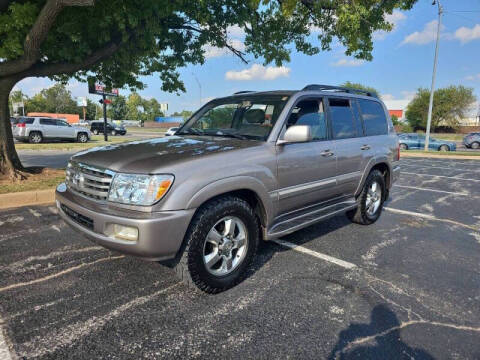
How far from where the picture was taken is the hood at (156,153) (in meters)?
2.62

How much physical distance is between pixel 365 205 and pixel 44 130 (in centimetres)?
2106

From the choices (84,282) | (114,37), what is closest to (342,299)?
(84,282)

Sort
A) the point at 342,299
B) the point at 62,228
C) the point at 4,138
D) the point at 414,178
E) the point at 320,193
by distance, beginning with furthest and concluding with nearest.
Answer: the point at 414,178 < the point at 4,138 < the point at 62,228 < the point at 320,193 < the point at 342,299

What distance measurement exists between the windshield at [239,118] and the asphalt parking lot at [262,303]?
4.83 feet

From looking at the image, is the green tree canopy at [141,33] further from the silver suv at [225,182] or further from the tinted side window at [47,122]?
the tinted side window at [47,122]

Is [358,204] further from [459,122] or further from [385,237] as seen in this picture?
[459,122]

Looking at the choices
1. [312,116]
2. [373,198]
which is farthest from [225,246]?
[373,198]

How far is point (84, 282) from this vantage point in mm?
2994

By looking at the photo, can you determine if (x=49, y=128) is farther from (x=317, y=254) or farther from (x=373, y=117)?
(x=317, y=254)


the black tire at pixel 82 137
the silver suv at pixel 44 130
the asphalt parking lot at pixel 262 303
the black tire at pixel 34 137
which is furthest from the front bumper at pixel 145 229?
the black tire at pixel 82 137

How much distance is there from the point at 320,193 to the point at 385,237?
142 centimetres

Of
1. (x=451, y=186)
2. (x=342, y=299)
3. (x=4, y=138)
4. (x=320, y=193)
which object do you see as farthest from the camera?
(x=451, y=186)

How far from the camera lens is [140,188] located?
249 centimetres

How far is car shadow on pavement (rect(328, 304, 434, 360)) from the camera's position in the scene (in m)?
2.13
